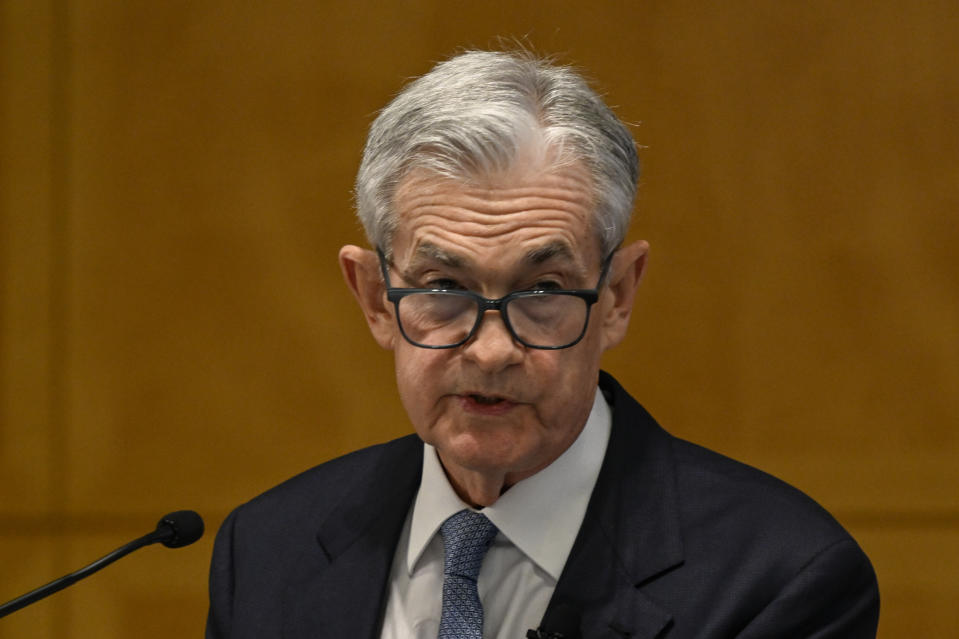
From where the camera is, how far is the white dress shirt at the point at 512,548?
1722 millimetres

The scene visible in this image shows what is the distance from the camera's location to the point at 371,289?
1791 mm

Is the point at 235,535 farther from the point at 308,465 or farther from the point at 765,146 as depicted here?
the point at 765,146

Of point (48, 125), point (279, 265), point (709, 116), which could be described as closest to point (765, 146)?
point (709, 116)

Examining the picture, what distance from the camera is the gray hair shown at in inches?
63.2

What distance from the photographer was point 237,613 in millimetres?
1873

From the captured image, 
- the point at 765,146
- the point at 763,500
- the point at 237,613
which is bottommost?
the point at 237,613

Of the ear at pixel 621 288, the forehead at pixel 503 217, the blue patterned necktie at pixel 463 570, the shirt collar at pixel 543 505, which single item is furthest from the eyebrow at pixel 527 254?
the blue patterned necktie at pixel 463 570

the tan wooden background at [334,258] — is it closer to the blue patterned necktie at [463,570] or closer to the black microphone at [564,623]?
the blue patterned necktie at [463,570]

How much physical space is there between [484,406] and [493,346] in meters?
0.09

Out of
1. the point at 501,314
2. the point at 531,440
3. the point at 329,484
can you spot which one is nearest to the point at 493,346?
the point at 501,314

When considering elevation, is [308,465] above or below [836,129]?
below

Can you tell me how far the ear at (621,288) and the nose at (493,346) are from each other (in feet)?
0.58

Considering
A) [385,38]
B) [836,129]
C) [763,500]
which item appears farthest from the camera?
[385,38]

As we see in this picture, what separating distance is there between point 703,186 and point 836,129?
288mm
